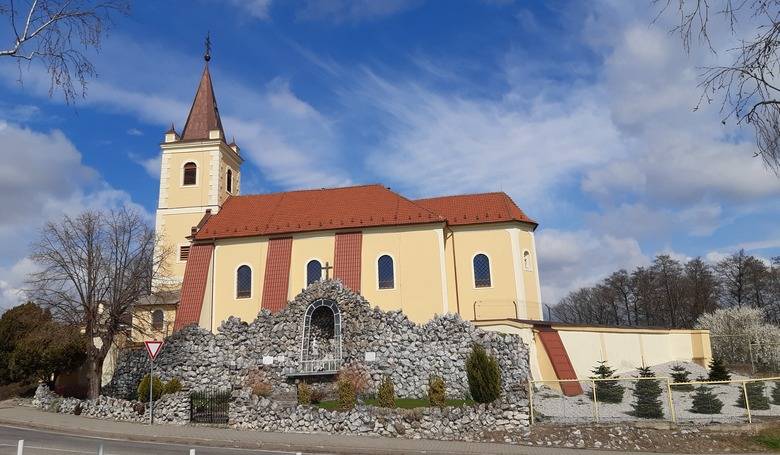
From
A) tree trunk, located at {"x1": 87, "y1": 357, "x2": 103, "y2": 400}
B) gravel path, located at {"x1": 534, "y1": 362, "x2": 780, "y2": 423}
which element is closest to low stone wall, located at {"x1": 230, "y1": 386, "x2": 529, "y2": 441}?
A: gravel path, located at {"x1": 534, "y1": 362, "x2": 780, "y2": 423}

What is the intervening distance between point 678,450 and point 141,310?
99.8 ft

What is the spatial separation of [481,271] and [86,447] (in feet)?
72.2

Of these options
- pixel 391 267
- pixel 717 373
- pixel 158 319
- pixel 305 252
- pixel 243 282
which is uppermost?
pixel 305 252

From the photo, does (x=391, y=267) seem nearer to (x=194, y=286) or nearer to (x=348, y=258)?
(x=348, y=258)

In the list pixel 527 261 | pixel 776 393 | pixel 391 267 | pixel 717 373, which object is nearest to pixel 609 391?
pixel 776 393

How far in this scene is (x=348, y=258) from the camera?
102ft

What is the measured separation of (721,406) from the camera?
17203mm

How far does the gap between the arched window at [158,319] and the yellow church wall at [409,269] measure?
14570mm

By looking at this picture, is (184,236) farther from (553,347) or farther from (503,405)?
(503,405)

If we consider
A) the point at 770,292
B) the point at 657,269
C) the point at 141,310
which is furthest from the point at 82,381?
the point at 770,292

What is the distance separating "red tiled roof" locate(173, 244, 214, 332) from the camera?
103 ft

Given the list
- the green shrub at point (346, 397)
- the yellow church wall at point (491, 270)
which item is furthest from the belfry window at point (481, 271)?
the green shrub at point (346, 397)

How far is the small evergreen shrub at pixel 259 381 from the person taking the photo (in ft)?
84.2

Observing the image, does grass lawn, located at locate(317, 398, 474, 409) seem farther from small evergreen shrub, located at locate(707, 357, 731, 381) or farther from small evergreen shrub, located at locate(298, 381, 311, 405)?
small evergreen shrub, located at locate(707, 357, 731, 381)
